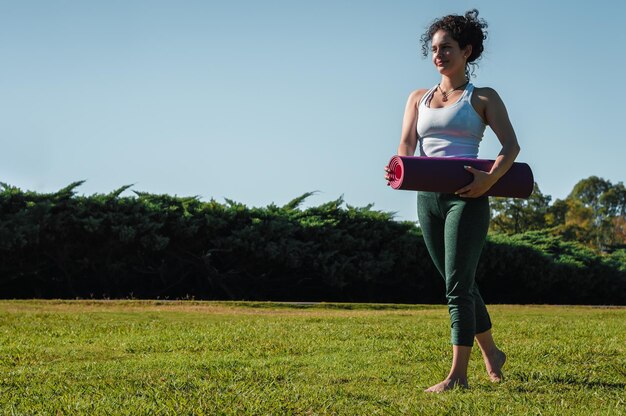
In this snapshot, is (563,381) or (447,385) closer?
(447,385)

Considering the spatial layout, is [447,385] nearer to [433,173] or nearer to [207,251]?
[433,173]

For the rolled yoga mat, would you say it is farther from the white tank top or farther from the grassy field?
the grassy field

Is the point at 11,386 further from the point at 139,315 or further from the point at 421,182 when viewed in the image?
the point at 139,315

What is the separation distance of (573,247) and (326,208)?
8275 mm

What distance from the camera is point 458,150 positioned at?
5.44m

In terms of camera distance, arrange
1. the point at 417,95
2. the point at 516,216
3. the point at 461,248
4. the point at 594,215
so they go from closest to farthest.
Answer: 1. the point at 461,248
2. the point at 417,95
3. the point at 516,216
4. the point at 594,215

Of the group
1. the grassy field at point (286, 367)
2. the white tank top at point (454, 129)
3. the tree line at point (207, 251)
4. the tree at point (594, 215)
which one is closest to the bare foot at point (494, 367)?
the grassy field at point (286, 367)

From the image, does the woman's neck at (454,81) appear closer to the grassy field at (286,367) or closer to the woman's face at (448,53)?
the woman's face at (448,53)

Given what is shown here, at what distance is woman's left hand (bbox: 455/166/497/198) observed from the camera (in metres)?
5.22

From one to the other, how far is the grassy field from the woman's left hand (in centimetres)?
121

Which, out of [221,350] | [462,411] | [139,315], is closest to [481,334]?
[462,411]

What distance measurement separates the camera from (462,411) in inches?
184

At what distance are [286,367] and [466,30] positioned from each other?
2.80m

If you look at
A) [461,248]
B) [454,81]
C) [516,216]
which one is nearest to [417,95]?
[454,81]
